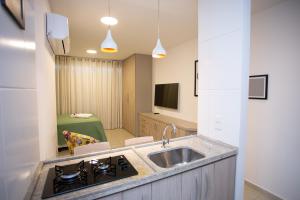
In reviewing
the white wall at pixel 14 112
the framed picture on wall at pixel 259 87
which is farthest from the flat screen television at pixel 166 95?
the white wall at pixel 14 112

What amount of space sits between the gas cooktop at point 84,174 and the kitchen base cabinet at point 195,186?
4.8 inches

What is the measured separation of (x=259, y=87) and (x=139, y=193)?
7.14ft

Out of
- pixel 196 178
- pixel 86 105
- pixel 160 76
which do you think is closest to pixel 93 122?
pixel 86 105

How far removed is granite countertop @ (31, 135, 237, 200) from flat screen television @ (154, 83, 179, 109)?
2.07 metres

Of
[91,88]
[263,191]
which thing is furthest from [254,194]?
[91,88]

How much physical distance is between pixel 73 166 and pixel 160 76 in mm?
3680

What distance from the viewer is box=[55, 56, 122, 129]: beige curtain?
4930 millimetres

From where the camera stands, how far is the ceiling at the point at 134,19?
1998mm

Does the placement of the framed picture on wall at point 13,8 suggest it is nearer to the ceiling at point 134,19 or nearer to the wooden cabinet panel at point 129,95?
the ceiling at point 134,19

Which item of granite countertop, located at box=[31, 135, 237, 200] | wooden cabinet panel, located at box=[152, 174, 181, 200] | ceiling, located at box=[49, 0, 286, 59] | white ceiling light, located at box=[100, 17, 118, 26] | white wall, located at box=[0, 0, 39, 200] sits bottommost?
wooden cabinet panel, located at box=[152, 174, 181, 200]

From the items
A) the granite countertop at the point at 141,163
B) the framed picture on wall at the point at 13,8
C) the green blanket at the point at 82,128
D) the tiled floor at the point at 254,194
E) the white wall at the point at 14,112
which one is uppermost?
the framed picture on wall at the point at 13,8

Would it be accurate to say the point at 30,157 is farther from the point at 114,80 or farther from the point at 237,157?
the point at 114,80

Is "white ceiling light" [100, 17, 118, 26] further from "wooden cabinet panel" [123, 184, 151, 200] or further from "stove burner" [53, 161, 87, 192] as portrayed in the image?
"wooden cabinet panel" [123, 184, 151, 200]

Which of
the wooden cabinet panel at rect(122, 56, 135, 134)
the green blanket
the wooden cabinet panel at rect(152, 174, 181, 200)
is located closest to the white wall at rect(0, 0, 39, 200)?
the wooden cabinet panel at rect(152, 174, 181, 200)
